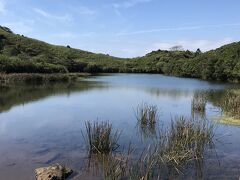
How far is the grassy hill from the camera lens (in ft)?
200

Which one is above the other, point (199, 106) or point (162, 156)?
point (162, 156)

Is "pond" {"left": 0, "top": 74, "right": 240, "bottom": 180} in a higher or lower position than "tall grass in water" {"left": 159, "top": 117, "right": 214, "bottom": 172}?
lower

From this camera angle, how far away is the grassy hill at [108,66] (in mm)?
61081

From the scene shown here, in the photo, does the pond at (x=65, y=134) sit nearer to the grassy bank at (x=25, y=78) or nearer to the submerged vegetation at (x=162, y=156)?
the submerged vegetation at (x=162, y=156)

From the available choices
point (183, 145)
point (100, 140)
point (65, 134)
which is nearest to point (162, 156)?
point (183, 145)

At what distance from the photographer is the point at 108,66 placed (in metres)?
106

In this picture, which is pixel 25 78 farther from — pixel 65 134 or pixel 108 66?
pixel 108 66

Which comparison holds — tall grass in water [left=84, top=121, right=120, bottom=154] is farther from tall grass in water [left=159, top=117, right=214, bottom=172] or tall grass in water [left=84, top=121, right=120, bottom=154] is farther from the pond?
tall grass in water [left=159, top=117, right=214, bottom=172]

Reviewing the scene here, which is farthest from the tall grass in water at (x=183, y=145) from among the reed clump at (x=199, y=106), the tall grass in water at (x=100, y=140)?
the reed clump at (x=199, y=106)

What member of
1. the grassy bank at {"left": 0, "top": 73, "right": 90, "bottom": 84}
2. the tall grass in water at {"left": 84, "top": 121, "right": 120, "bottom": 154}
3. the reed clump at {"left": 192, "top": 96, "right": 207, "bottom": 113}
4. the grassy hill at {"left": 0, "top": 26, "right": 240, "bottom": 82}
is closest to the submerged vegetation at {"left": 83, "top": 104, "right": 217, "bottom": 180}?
the tall grass in water at {"left": 84, "top": 121, "right": 120, "bottom": 154}

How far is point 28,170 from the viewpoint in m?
10.8

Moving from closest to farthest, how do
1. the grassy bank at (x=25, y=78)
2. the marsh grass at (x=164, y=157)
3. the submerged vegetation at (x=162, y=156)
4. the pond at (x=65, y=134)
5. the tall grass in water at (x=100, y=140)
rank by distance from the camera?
the marsh grass at (x=164, y=157), the submerged vegetation at (x=162, y=156), the pond at (x=65, y=134), the tall grass in water at (x=100, y=140), the grassy bank at (x=25, y=78)

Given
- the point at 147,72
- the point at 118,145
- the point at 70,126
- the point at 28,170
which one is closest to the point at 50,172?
the point at 28,170

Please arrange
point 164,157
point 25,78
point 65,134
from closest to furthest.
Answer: point 164,157
point 65,134
point 25,78
